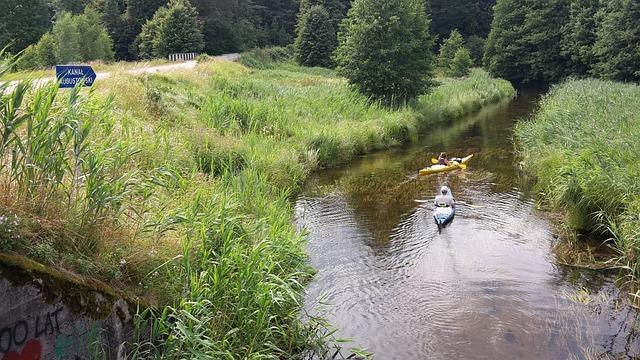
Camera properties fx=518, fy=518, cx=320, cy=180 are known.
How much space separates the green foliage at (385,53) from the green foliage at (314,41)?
2319 cm

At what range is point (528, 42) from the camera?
1857 inches

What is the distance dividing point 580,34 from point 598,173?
125ft

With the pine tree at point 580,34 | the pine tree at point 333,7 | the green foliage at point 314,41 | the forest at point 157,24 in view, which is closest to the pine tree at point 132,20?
the forest at point 157,24

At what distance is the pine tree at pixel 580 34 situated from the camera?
40312 millimetres

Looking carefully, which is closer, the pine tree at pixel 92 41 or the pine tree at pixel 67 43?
the pine tree at pixel 67 43

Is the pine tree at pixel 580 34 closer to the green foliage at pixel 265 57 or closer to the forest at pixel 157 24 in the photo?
the forest at pixel 157 24

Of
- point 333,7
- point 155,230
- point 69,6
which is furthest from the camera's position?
point 333,7

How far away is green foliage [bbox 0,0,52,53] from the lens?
41.8 meters

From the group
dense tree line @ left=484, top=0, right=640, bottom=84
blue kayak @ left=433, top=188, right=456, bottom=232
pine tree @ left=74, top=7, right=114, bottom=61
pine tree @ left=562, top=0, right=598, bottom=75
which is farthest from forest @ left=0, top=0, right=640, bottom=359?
pine tree @ left=562, top=0, right=598, bottom=75

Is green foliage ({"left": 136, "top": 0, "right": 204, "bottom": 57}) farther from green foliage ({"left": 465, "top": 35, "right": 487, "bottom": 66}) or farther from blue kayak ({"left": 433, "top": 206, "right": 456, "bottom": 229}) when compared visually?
green foliage ({"left": 465, "top": 35, "right": 487, "bottom": 66})

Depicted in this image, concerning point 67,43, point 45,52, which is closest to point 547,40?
point 67,43

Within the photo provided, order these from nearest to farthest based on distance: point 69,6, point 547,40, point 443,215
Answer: point 443,215
point 547,40
point 69,6

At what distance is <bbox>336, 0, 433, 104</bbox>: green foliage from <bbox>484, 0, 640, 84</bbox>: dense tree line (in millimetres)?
18568

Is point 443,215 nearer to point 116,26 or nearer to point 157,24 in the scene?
point 157,24
